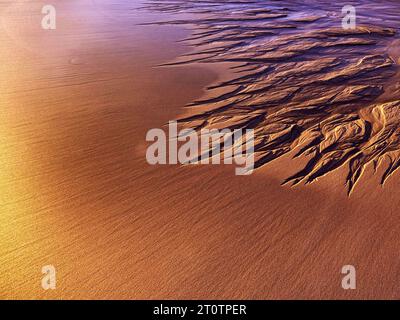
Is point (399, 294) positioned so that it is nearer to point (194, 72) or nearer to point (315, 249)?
point (315, 249)

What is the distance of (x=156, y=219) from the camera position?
6.47ft

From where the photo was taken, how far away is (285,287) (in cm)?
165

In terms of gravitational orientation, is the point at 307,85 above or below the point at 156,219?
above

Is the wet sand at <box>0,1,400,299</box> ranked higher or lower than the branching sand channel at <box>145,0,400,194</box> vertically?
lower

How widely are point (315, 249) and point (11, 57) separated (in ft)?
13.8

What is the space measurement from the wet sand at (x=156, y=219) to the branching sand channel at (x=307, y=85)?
0.25 meters

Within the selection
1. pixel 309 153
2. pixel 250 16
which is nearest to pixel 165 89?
pixel 309 153

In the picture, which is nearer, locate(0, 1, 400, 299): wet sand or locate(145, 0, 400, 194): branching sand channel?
locate(0, 1, 400, 299): wet sand

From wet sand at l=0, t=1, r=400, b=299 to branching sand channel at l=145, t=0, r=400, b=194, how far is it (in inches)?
9.8

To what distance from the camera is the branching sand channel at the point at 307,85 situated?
2592 millimetres

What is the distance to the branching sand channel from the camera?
259 cm

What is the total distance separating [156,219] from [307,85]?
2488 millimetres
